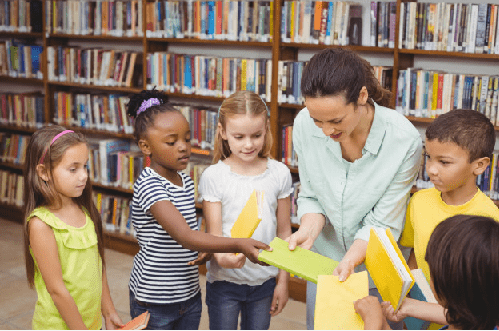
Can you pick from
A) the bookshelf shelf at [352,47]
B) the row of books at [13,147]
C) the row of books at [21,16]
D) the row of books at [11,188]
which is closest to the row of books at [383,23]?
the bookshelf shelf at [352,47]

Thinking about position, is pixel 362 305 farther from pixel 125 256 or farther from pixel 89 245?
pixel 125 256

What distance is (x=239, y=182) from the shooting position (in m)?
1.92

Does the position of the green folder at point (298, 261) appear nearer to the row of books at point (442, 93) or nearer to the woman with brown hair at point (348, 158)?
the woman with brown hair at point (348, 158)

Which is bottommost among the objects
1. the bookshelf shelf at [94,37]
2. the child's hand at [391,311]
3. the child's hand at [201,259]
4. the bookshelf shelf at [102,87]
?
the child's hand at [201,259]

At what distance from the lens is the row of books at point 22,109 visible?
4.82 m

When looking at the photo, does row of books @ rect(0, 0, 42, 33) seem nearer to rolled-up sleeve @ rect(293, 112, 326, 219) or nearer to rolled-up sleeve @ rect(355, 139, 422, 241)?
rolled-up sleeve @ rect(293, 112, 326, 219)

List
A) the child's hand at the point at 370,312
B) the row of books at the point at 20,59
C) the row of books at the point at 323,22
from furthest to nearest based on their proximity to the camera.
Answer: the row of books at the point at 20,59, the row of books at the point at 323,22, the child's hand at the point at 370,312

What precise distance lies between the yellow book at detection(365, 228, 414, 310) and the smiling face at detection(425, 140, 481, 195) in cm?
33

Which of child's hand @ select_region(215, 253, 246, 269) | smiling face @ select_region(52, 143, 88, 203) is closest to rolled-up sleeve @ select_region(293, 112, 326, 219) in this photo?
child's hand @ select_region(215, 253, 246, 269)

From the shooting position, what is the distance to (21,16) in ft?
15.5

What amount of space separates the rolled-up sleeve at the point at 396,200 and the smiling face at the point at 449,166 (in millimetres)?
55

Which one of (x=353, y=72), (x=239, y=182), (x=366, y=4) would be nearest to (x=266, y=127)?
(x=239, y=182)

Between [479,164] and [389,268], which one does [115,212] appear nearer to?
[479,164]

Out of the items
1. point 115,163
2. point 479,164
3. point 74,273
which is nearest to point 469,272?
point 479,164
